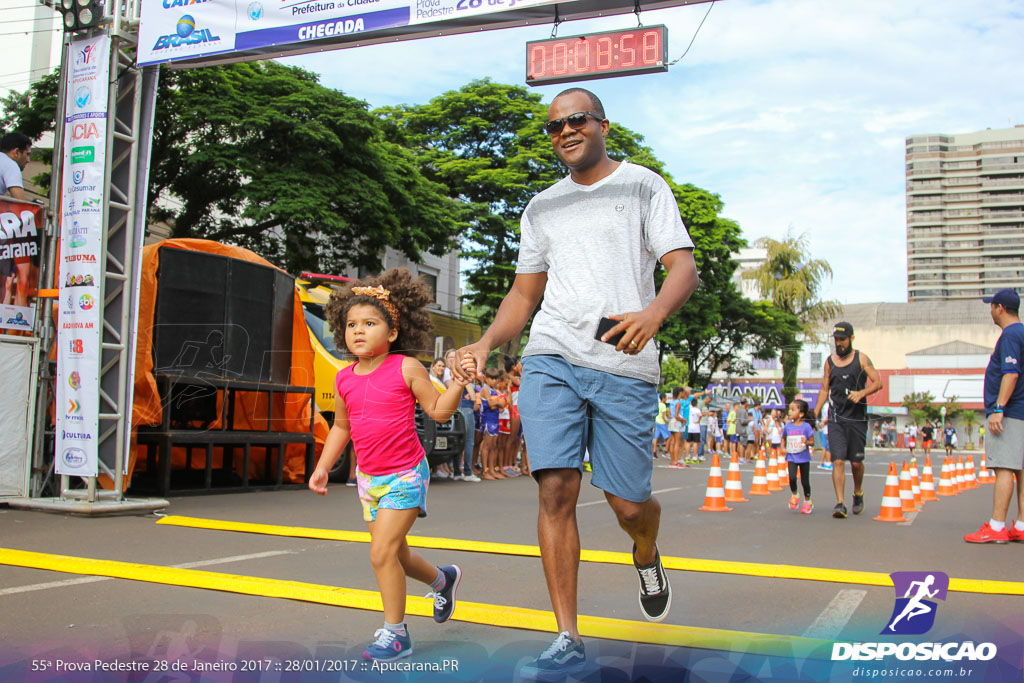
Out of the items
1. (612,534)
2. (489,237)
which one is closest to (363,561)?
(612,534)

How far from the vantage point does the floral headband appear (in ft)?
12.3

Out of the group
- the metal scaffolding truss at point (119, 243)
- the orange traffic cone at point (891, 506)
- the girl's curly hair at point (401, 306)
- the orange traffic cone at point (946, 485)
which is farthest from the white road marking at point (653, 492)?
the girl's curly hair at point (401, 306)

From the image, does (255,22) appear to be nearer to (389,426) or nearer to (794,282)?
(389,426)

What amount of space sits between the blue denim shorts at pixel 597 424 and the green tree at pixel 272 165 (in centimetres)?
1959

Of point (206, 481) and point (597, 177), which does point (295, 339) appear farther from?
point (597, 177)

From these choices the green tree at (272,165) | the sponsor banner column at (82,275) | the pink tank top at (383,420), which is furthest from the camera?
the green tree at (272,165)

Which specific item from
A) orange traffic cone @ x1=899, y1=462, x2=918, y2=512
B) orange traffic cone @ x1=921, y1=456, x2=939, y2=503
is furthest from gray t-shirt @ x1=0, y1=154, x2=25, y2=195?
orange traffic cone @ x1=921, y1=456, x2=939, y2=503

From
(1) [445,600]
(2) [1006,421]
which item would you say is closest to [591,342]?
(1) [445,600]

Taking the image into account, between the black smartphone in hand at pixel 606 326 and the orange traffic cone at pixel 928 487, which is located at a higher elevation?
the black smartphone in hand at pixel 606 326

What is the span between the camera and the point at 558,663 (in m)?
3.00

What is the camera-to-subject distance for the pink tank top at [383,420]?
139 inches

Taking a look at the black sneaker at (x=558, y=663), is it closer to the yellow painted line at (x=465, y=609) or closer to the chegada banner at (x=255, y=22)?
the yellow painted line at (x=465, y=609)

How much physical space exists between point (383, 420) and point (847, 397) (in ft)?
21.9

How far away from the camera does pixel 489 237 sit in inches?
1257
